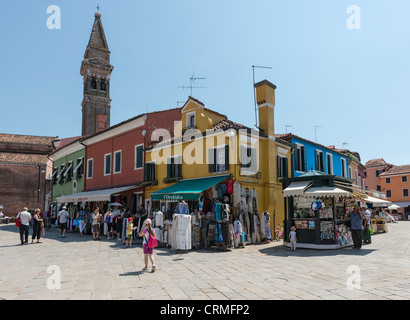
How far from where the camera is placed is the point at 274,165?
15.3 metres

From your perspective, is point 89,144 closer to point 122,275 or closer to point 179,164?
point 179,164

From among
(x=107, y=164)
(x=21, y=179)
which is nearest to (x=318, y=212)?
(x=107, y=164)

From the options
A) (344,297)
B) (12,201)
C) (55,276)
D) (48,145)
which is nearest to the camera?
(344,297)

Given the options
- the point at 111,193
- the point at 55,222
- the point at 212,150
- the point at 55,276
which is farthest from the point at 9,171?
the point at 55,276

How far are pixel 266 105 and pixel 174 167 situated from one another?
5.67 m

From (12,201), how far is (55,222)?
1551 centimetres

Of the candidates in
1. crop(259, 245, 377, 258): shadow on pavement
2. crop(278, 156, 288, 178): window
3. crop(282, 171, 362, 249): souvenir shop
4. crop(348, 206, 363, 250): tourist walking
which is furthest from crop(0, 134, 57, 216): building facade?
crop(348, 206, 363, 250): tourist walking

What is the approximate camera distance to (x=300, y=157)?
18.0 meters

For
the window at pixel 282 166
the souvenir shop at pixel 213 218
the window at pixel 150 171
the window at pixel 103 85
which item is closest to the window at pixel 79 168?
the window at pixel 150 171

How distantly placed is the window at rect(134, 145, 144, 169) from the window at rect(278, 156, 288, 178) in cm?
776

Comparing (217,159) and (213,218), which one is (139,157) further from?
(213,218)

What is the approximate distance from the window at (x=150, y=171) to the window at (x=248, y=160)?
566cm

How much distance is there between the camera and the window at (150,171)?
1716 cm

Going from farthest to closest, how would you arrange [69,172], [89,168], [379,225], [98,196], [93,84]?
[93,84] → [69,172] → [89,168] → [379,225] → [98,196]
